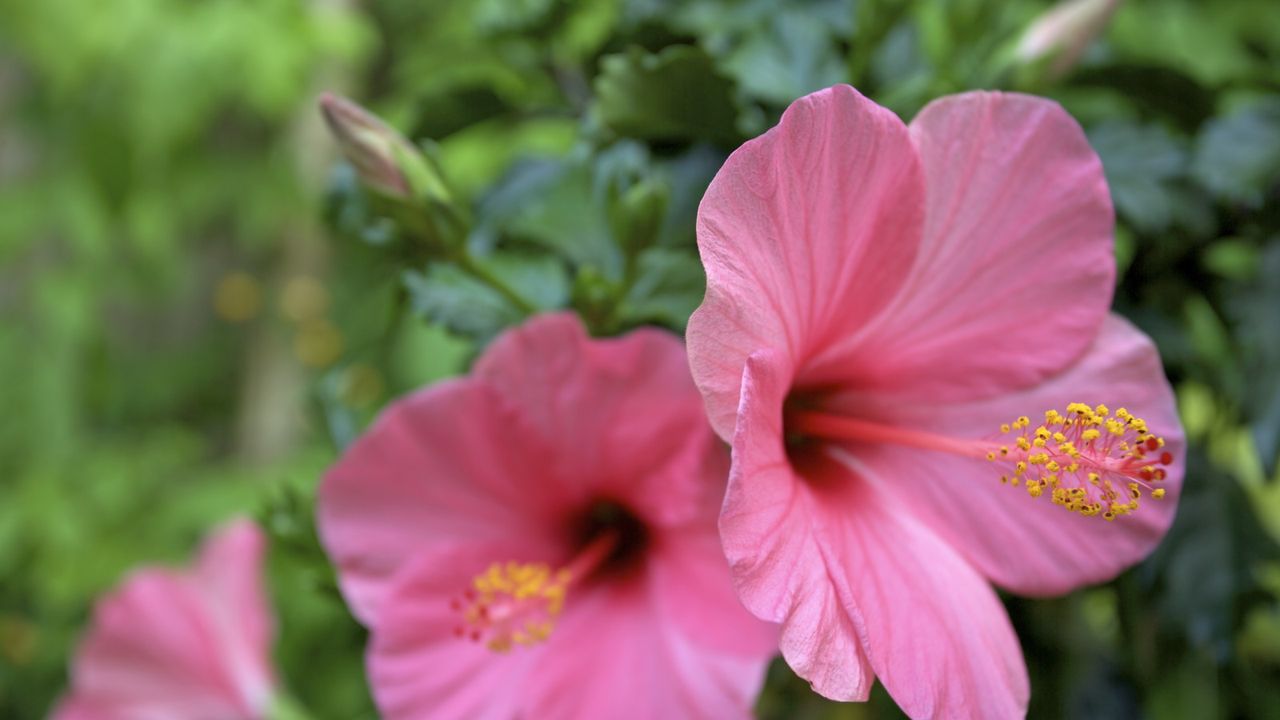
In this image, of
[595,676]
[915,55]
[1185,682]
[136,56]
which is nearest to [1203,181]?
[915,55]

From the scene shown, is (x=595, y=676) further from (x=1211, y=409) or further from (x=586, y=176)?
(x=1211, y=409)

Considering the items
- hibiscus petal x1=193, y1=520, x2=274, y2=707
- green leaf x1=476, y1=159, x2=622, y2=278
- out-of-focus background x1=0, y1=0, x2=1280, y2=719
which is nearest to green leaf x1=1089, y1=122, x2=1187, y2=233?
out-of-focus background x1=0, y1=0, x2=1280, y2=719

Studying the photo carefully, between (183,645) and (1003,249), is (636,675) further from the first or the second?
(183,645)

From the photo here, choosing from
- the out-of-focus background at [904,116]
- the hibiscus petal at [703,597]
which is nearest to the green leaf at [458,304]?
the out-of-focus background at [904,116]

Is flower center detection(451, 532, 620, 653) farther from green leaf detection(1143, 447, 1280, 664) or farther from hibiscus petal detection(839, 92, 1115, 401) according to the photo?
green leaf detection(1143, 447, 1280, 664)

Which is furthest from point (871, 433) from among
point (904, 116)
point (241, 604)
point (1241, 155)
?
point (241, 604)
